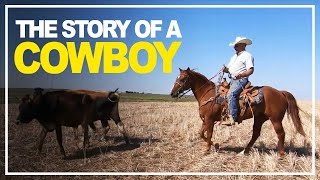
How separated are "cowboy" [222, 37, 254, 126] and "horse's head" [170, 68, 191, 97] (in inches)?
44.8

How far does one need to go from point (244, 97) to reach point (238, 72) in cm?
63

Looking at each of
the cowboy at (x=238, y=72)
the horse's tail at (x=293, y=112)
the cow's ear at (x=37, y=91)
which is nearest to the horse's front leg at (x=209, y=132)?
the cowboy at (x=238, y=72)

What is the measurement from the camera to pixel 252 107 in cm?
963

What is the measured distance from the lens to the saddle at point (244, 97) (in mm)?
9508

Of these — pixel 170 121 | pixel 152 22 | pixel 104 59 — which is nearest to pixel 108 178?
pixel 104 59

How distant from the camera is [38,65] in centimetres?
1039

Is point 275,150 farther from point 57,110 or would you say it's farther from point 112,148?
point 57,110

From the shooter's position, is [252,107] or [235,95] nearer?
[235,95]

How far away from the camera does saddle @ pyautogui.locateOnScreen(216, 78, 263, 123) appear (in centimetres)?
951

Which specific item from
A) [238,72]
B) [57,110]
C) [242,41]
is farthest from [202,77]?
[57,110]

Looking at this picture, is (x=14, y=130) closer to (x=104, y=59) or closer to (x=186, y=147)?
(x=104, y=59)

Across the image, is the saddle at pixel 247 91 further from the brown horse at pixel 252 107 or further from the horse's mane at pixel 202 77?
the horse's mane at pixel 202 77

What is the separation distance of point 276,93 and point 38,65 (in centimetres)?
624

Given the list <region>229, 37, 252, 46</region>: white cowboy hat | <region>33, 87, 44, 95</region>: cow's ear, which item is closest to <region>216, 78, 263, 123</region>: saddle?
<region>229, 37, 252, 46</region>: white cowboy hat
